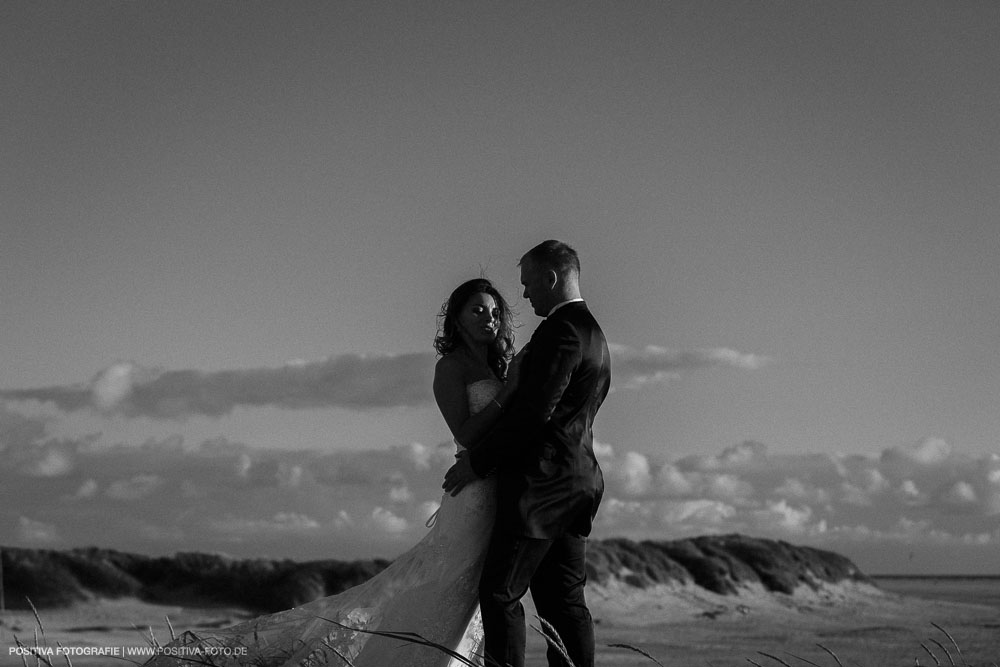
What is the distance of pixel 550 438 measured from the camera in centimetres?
385

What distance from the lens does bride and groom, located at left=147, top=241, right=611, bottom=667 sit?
12.6 ft

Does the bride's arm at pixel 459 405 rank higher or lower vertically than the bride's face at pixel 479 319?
lower

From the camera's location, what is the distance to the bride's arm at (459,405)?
400 centimetres

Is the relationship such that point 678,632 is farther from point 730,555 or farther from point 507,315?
point 507,315

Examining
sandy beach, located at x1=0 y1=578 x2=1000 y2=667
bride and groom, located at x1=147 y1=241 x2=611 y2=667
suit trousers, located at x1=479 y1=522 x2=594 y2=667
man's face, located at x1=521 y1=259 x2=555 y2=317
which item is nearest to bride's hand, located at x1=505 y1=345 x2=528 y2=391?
bride and groom, located at x1=147 y1=241 x2=611 y2=667

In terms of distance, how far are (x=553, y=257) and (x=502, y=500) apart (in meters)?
0.93

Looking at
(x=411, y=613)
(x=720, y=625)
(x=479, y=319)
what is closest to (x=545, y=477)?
(x=479, y=319)

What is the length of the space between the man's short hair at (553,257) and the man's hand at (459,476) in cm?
78

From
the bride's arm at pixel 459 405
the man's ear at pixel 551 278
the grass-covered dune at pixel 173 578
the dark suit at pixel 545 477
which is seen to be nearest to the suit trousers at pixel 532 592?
the dark suit at pixel 545 477

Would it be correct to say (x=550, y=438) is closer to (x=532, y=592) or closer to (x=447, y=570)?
(x=532, y=592)

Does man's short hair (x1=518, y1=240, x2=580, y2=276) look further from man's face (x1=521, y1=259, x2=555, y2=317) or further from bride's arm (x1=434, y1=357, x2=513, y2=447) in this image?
bride's arm (x1=434, y1=357, x2=513, y2=447)

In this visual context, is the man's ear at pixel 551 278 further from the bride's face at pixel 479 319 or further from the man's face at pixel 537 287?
the bride's face at pixel 479 319

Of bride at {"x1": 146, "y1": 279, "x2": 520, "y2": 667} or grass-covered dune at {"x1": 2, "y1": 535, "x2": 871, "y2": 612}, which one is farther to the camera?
grass-covered dune at {"x1": 2, "y1": 535, "x2": 871, "y2": 612}

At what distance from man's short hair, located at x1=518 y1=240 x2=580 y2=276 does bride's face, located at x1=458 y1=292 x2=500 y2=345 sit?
0.38m
